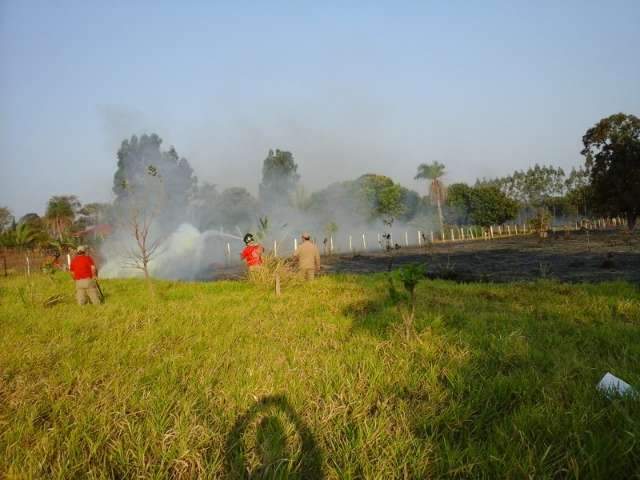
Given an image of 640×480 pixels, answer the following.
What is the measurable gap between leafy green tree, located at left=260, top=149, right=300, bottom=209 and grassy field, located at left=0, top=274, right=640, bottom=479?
5098 centimetres

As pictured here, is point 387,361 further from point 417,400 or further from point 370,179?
point 370,179

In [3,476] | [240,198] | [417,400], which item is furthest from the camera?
[240,198]

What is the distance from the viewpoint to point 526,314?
638 centimetres

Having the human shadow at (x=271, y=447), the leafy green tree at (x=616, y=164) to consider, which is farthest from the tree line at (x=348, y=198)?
the human shadow at (x=271, y=447)

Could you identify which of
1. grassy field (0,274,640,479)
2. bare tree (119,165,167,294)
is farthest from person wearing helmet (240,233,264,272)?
grassy field (0,274,640,479)

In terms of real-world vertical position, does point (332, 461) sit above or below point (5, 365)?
below

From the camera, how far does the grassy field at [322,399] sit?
90.0 inches

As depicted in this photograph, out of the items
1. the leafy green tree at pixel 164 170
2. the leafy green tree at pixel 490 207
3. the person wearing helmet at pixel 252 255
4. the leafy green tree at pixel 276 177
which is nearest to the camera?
the person wearing helmet at pixel 252 255

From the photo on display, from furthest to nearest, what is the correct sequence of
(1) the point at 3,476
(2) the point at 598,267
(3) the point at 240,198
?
(3) the point at 240,198 < (2) the point at 598,267 < (1) the point at 3,476

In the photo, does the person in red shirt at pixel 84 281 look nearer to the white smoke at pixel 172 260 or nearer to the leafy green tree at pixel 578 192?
the white smoke at pixel 172 260

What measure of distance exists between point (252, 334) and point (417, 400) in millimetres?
2807

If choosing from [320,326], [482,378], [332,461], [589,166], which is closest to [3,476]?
[332,461]

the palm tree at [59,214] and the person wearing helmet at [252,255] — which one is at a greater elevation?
the palm tree at [59,214]

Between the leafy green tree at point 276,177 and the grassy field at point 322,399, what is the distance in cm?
5098
